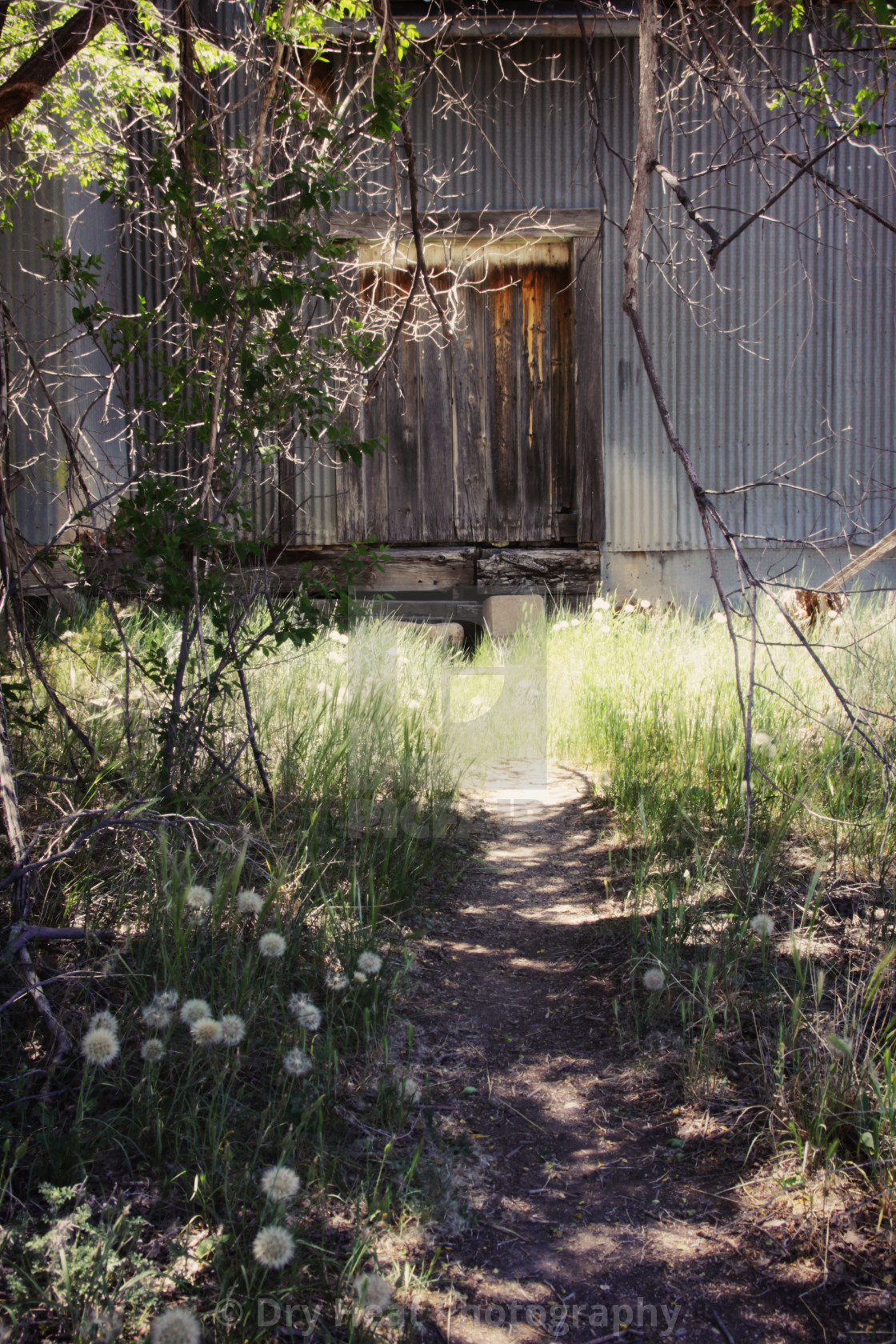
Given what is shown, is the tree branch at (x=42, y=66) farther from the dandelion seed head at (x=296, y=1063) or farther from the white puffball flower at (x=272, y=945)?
the dandelion seed head at (x=296, y=1063)

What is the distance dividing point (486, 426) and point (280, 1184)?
6212 millimetres

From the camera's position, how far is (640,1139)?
1.97 m

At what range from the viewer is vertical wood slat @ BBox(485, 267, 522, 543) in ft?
23.0

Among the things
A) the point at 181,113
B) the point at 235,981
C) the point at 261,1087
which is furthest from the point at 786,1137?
the point at 181,113

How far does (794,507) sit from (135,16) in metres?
5.64

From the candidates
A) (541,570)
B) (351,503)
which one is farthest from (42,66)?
(541,570)

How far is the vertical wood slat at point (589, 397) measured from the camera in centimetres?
677

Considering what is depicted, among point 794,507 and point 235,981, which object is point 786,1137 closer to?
point 235,981

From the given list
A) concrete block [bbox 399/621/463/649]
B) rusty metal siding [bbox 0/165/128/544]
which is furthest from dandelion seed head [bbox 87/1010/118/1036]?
rusty metal siding [bbox 0/165/128/544]

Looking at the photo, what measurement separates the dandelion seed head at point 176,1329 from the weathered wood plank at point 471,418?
6155mm

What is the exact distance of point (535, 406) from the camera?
23.1ft

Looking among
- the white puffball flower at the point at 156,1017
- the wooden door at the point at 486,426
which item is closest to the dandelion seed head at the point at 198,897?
the white puffball flower at the point at 156,1017

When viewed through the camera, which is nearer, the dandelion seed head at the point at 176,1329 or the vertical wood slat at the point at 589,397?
the dandelion seed head at the point at 176,1329

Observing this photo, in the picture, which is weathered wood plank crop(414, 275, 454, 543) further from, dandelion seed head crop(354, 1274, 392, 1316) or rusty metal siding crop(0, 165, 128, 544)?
dandelion seed head crop(354, 1274, 392, 1316)
